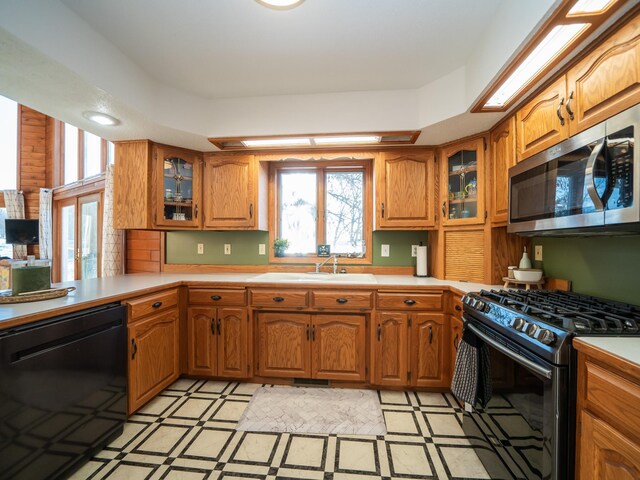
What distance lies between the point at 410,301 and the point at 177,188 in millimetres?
2380

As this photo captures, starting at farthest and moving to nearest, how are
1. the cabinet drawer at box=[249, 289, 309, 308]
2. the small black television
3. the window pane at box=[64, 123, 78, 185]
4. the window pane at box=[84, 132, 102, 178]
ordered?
the window pane at box=[64, 123, 78, 185] → the small black television → the window pane at box=[84, 132, 102, 178] → the cabinet drawer at box=[249, 289, 309, 308]

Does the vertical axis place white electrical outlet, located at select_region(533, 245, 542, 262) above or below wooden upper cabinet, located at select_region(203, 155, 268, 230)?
below

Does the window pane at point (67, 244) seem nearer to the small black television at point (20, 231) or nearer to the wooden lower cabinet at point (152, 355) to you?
the small black television at point (20, 231)

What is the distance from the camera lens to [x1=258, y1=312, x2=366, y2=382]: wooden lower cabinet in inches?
90.6

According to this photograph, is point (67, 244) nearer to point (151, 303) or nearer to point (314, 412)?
point (151, 303)

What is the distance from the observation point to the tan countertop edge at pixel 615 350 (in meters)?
0.80

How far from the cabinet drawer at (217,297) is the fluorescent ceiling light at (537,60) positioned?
2314mm

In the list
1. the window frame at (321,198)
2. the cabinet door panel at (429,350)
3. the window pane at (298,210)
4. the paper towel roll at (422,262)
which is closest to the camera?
the cabinet door panel at (429,350)

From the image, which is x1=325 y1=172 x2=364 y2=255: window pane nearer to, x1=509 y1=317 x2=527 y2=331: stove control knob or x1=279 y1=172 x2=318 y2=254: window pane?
x1=279 y1=172 x2=318 y2=254: window pane

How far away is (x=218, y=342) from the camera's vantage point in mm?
2400

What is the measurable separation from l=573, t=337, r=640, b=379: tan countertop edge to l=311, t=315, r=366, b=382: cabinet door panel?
4.84ft

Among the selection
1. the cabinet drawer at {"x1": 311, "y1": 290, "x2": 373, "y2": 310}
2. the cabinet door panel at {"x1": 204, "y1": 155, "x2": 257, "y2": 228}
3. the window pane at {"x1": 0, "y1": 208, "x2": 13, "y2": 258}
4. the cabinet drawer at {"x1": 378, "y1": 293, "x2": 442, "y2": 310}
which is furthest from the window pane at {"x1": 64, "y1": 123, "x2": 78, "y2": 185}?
the cabinet drawer at {"x1": 378, "y1": 293, "x2": 442, "y2": 310}

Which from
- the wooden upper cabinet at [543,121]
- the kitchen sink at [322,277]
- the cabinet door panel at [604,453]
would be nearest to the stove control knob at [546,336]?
the cabinet door panel at [604,453]

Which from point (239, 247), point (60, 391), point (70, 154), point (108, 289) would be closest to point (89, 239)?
point (70, 154)
